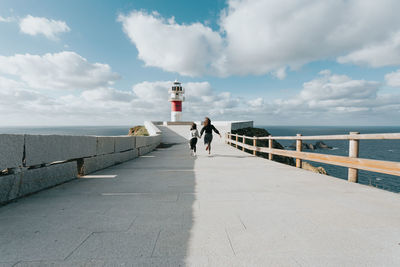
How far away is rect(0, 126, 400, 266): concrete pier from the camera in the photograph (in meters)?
1.99

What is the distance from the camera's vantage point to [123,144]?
821cm

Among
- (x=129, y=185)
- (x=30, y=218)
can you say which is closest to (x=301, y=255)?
(x=30, y=218)

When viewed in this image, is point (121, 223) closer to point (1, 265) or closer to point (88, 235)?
point (88, 235)

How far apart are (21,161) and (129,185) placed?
1963 mm

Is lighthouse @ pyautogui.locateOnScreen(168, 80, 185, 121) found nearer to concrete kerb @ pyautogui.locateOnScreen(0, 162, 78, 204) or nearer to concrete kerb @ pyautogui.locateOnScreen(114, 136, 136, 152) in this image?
concrete kerb @ pyautogui.locateOnScreen(114, 136, 136, 152)

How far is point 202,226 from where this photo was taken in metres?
2.62

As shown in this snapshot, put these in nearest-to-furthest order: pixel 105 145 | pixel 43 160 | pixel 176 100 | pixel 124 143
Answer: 1. pixel 43 160
2. pixel 105 145
3. pixel 124 143
4. pixel 176 100

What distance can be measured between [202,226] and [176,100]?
42008 millimetres

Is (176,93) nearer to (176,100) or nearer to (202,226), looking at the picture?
(176,100)

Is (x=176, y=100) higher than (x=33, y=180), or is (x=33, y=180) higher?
(x=176, y=100)

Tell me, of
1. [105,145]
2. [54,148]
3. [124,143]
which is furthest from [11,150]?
[124,143]

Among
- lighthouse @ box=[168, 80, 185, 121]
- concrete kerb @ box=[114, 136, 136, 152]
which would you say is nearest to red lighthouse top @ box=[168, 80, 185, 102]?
lighthouse @ box=[168, 80, 185, 121]

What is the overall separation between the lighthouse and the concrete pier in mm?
39342

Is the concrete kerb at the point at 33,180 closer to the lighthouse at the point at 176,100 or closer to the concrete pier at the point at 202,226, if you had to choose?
the concrete pier at the point at 202,226
